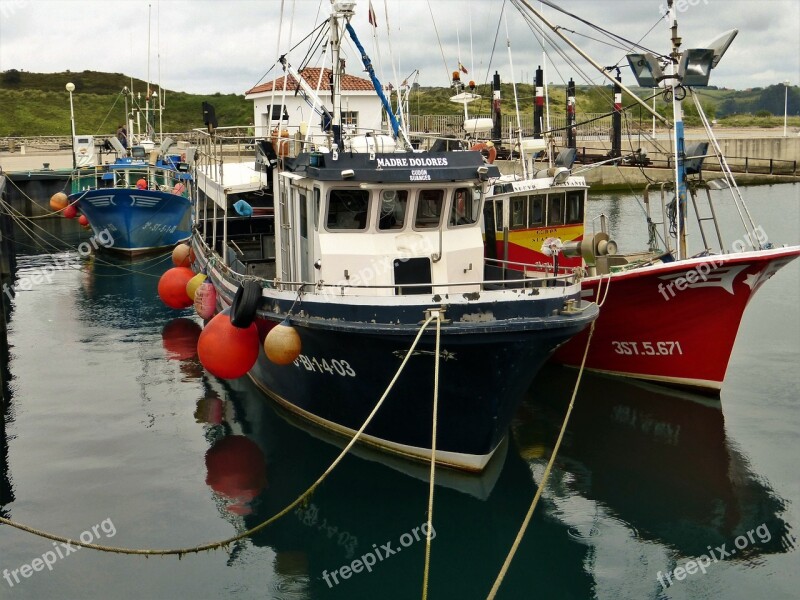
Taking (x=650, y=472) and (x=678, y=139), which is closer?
(x=650, y=472)

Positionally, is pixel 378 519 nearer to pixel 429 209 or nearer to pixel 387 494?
pixel 387 494

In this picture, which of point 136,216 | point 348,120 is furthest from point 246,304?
point 136,216

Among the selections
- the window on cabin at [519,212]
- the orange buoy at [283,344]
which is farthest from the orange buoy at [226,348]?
the window on cabin at [519,212]

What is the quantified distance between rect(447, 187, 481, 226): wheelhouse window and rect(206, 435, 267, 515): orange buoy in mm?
4607

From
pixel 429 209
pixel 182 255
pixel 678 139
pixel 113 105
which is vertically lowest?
pixel 182 255

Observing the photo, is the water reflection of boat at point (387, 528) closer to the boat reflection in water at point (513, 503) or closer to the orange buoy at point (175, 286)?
the boat reflection in water at point (513, 503)

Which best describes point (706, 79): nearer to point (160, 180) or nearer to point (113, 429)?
point (113, 429)

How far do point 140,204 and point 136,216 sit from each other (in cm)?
56

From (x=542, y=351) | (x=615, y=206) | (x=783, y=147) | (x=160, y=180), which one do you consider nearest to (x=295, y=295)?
(x=542, y=351)

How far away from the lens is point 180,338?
21.3m

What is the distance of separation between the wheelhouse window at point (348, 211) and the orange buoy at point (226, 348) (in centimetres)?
208

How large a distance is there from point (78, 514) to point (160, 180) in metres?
25.5

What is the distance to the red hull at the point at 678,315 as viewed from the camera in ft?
48.7

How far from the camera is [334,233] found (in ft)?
42.1
